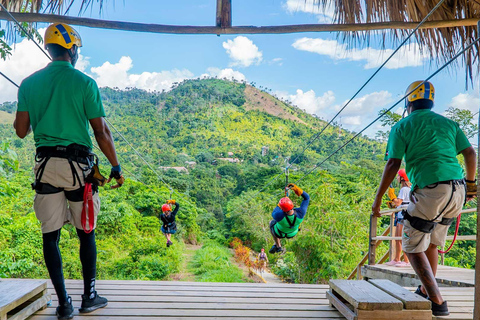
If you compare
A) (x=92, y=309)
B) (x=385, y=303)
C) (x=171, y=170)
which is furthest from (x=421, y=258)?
(x=171, y=170)

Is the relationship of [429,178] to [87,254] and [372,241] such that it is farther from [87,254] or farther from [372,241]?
[372,241]

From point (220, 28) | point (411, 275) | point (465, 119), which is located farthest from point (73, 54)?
point (465, 119)

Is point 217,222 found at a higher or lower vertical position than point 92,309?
lower

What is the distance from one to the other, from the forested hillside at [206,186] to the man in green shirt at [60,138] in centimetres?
212

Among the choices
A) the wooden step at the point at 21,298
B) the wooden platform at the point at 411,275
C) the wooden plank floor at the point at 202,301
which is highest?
the wooden step at the point at 21,298

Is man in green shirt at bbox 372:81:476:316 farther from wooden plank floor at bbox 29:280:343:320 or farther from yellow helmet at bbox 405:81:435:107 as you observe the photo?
wooden plank floor at bbox 29:280:343:320

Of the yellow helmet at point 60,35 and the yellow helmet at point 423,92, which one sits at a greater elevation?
the yellow helmet at point 60,35

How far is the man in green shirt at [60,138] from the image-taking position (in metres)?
1.73

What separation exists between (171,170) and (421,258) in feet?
103

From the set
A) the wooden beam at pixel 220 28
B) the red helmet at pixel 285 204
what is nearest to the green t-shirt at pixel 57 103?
the wooden beam at pixel 220 28

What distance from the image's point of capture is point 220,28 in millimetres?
2707

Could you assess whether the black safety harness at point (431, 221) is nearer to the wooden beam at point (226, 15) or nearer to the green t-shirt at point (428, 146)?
the green t-shirt at point (428, 146)

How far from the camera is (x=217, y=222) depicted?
2795 centimetres

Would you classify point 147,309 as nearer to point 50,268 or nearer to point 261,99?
point 50,268
